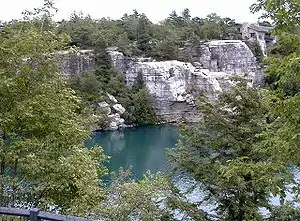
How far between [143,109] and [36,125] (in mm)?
42144

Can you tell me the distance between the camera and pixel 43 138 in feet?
21.8

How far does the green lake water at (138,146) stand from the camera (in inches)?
1106

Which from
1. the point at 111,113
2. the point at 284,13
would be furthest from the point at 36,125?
the point at 111,113

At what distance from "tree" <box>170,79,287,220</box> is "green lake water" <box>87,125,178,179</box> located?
541 inches

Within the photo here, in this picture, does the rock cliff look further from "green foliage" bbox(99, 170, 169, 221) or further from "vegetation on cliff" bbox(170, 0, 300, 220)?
"green foliage" bbox(99, 170, 169, 221)

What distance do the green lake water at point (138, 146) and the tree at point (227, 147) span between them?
1375 centimetres

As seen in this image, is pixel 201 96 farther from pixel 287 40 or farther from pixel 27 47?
pixel 287 40

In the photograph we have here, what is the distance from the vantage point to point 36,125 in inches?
256

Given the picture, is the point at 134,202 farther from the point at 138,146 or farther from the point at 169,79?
the point at 169,79

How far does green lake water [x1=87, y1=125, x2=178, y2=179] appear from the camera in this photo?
92.2 ft

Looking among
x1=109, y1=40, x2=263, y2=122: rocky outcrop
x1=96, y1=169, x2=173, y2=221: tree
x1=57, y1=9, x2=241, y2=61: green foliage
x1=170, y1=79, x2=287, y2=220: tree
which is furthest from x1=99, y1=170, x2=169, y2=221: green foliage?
x1=57, y1=9, x2=241, y2=61: green foliage

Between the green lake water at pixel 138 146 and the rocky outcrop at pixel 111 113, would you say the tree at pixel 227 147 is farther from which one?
the rocky outcrop at pixel 111 113

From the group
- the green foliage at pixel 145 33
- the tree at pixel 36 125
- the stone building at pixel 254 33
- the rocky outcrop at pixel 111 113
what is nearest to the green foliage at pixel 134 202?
the tree at pixel 36 125

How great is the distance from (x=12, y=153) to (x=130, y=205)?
3.32 metres
